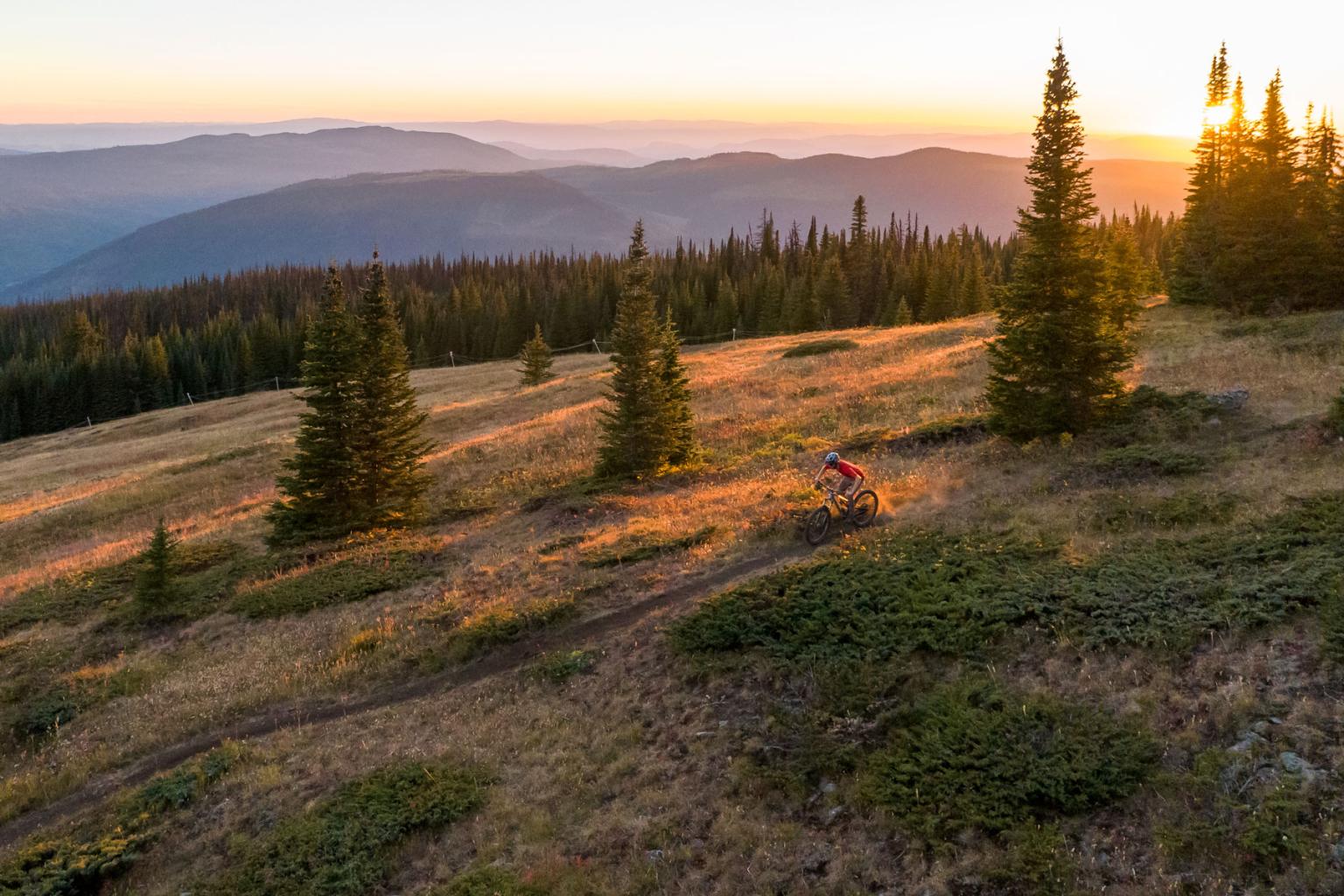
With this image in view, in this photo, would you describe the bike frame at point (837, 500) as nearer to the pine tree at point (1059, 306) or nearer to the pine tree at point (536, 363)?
the pine tree at point (1059, 306)

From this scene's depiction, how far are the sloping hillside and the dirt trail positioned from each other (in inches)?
6.9

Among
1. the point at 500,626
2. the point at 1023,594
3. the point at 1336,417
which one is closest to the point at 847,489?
the point at 1023,594

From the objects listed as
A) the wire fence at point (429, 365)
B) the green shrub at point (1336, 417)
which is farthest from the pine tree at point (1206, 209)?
the wire fence at point (429, 365)

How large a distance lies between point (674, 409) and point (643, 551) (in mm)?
8738

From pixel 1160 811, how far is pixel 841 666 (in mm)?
4875

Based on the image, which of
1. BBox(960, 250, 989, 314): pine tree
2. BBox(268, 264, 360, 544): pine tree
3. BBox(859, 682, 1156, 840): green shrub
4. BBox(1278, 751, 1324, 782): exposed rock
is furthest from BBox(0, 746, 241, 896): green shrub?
BBox(960, 250, 989, 314): pine tree

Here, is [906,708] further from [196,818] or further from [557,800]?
[196,818]

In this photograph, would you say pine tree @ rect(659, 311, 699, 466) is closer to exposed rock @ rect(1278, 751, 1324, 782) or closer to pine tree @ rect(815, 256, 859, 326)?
exposed rock @ rect(1278, 751, 1324, 782)

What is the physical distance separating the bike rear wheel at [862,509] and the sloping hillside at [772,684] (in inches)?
27.7

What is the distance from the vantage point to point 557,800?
38.8ft

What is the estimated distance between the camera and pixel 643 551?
2058 centimetres

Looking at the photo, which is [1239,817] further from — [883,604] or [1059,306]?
[1059,306]

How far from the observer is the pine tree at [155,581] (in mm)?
21922

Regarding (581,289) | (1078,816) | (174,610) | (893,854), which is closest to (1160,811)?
(1078,816)
